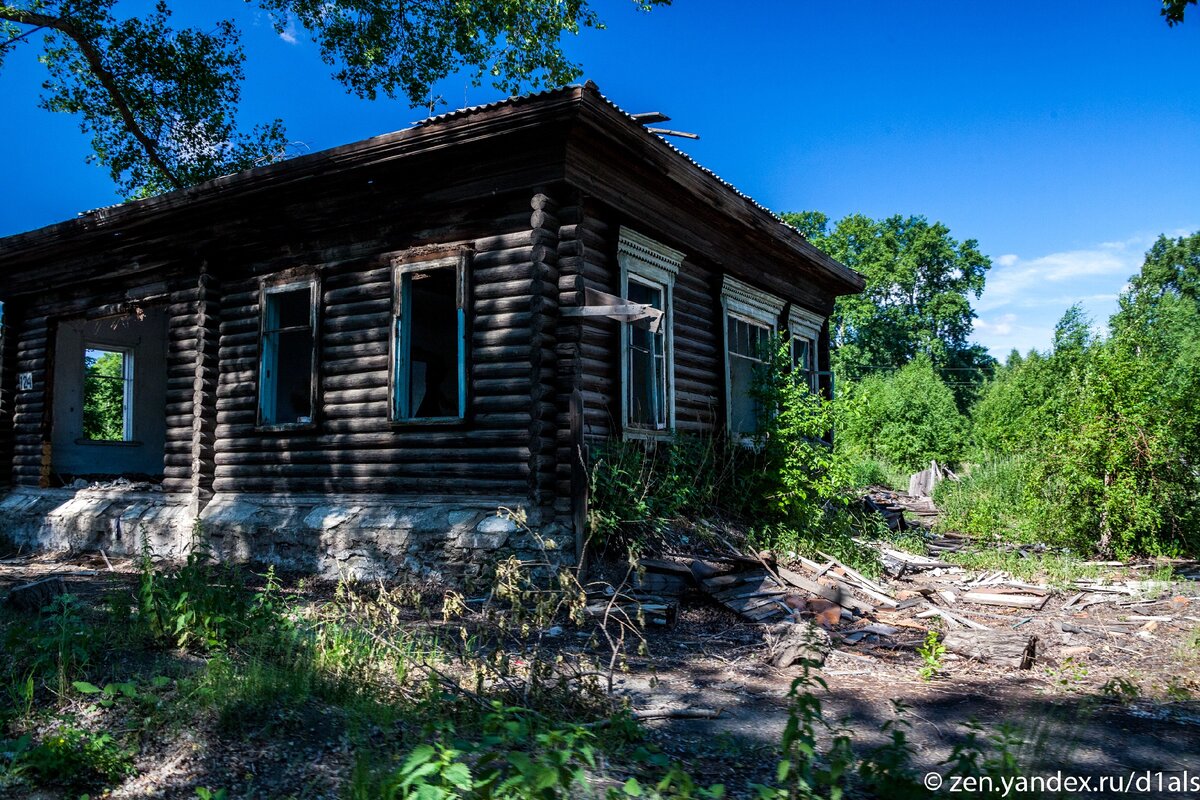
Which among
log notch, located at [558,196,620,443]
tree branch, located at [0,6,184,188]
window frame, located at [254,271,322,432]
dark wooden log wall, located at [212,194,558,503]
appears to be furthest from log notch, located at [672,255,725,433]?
tree branch, located at [0,6,184,188]

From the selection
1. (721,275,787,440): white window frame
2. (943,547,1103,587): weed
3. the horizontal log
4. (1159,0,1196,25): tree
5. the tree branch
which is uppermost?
the tree branch

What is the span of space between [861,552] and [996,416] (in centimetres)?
1919

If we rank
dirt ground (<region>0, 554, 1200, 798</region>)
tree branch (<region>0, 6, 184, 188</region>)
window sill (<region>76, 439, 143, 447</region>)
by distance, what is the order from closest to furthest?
dirt ground (<region>0, 554, 1200, 798</region>) → window sill (<region>76, 439, 143, 447</region>) → tree branch (<region>0, 6, 184, 188</region>)

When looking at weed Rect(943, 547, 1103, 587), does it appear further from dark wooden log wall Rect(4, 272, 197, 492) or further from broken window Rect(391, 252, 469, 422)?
dark wooden log wall Rect(4, 272, 197, 492)

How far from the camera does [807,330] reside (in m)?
13.6

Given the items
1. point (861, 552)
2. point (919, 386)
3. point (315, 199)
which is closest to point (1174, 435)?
point (861, 552)

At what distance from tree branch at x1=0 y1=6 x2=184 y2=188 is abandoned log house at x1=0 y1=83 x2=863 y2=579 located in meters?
5.54

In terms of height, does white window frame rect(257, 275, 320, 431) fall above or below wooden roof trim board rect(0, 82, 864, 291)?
below

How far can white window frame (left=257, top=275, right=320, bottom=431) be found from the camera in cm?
945

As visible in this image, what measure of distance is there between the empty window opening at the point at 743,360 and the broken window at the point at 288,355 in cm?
540

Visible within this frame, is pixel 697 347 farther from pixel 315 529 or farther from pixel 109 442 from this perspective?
pixel 109 442

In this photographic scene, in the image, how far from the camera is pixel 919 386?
1185 inches

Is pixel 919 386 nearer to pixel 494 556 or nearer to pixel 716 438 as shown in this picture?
pixel 716 438

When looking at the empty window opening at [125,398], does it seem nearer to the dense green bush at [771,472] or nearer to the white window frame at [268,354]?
the white window frame at [268,354]
